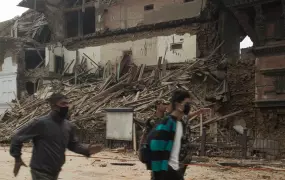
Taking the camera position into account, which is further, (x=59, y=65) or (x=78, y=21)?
(x=78, y=21)

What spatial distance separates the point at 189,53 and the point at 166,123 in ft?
64.6

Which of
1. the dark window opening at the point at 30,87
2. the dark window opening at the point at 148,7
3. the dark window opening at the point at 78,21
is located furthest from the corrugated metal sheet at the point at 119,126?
the dark window opening at the point at 30,87

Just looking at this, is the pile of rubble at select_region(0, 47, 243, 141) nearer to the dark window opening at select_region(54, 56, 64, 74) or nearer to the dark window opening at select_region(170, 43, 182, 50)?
the dark window opening at select_region(170, 43, 182, 50)

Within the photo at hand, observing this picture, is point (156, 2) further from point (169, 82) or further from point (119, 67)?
point (169, 82)

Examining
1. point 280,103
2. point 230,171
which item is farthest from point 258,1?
point 230,171

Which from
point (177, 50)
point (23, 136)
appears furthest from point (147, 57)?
point (23, 136)

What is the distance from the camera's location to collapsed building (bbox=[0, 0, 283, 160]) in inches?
673

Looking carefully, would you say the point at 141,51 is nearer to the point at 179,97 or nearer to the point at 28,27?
the point at 28,27

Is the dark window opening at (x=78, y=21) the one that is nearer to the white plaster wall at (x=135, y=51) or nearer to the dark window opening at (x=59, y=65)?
the dark window opening at (x=59, y=65)

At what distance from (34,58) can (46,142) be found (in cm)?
3029

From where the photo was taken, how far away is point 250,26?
17547 mm

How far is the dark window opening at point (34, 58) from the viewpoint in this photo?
103ft

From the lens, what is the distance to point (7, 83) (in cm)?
3134

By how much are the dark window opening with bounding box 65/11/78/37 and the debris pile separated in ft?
26.7
